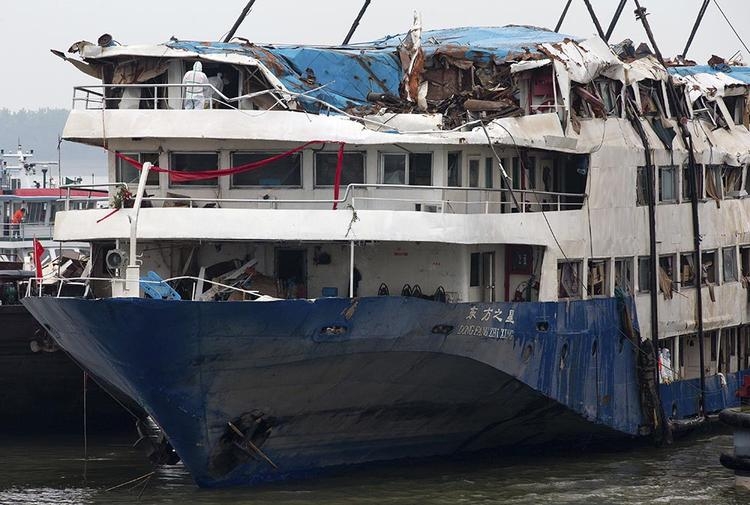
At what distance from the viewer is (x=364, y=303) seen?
2162cm

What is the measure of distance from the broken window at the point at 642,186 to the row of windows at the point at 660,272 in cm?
99

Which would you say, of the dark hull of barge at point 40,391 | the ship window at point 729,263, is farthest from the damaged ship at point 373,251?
the dark hull of barge at point 40,391

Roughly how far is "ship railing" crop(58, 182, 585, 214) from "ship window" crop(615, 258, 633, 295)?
2144mm

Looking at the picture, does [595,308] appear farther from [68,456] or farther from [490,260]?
[68,456]

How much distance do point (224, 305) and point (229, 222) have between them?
193 centimetres

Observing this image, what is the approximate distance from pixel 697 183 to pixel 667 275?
88.6 inches

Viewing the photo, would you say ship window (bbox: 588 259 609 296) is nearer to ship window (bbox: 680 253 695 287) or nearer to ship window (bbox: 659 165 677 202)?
ship window (bbox: 659 165 677 202)

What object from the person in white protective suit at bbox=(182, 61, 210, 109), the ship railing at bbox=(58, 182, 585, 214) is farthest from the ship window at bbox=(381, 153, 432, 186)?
the person in white protective suit at bbox=(182, 61, 210, 109)

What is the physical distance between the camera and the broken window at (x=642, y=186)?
28234 millimetres

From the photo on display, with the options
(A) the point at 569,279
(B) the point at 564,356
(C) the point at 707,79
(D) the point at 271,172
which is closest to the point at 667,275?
(A) the point at 569,279

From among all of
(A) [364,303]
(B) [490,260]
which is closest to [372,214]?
(A) [364,303]

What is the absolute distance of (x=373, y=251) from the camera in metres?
24.0

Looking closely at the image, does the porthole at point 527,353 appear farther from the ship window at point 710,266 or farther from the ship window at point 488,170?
the ship window at point 710,266

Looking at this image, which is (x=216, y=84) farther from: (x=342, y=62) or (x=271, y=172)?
(x=342, y=62)
